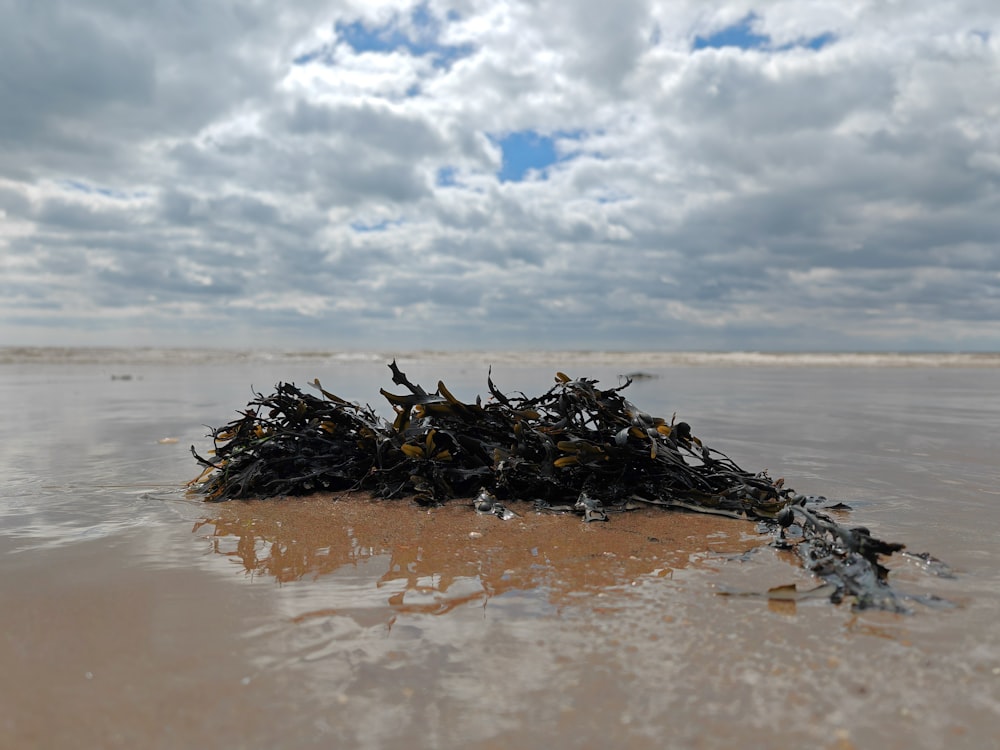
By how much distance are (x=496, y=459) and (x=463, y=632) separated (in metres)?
1.58

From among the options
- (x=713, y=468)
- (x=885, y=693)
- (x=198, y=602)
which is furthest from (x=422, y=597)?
(x=713, y=468)

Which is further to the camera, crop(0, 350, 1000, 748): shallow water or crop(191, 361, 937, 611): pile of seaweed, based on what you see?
crop(191, 361, 937, 611): pile of seaweed

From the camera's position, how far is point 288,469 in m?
3.70

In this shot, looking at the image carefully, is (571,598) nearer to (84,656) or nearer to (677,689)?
(677,689)

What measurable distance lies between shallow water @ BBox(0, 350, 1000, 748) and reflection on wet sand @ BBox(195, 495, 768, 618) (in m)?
0.01

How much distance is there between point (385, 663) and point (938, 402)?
10.5m

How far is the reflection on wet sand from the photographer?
218 centimetres

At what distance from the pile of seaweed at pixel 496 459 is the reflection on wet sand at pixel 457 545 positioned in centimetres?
15

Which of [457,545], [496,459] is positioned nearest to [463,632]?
[457,545]

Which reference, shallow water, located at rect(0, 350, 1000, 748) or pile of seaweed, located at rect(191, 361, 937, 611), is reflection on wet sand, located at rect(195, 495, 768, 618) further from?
pile of seaweed, located at rect(191, 361, 937, 611)

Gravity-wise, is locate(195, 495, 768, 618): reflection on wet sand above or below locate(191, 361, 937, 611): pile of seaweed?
below

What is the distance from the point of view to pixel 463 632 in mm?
1788

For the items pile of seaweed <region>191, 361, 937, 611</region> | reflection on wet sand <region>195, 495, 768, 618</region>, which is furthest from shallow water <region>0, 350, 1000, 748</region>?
pile of seaweed <region>191, 361, 937, 611</region>

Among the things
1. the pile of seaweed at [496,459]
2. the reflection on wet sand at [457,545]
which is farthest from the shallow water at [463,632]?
the pile of seaweed at [496,459]
